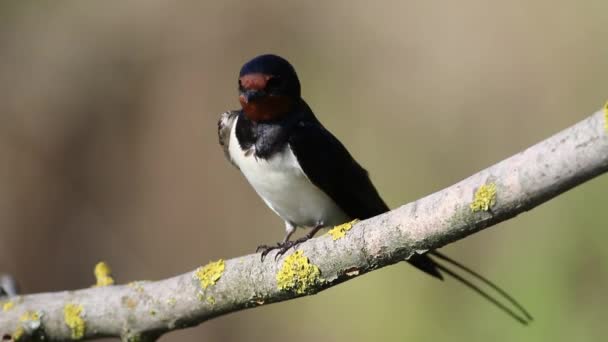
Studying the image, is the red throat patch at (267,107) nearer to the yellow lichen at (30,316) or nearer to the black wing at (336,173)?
the black wing at (336,173)

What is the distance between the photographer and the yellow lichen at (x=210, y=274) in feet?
6.89

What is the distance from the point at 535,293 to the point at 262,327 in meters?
1.41

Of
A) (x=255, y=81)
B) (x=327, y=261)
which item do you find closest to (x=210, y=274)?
(x=327, y=261)

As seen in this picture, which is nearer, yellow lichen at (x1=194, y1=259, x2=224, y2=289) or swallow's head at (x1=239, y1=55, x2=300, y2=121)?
yellow lichen at (x1=194, y1=259, x2=224, y2=289)

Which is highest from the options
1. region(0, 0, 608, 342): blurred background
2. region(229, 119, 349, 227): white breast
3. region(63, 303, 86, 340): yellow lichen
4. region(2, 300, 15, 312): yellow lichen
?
region(0, 0, 608, 342): blurred background

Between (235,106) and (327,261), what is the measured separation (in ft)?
8.79

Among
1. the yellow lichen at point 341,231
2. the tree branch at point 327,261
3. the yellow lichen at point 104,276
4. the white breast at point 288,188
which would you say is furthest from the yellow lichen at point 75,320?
the yellow lichen at point 341,231

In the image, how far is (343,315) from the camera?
3986mm

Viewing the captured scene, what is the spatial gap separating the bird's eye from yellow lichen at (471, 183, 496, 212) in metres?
1.09

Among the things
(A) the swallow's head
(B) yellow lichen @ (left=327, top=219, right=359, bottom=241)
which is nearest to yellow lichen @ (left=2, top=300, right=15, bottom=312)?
(A) the swallow's head

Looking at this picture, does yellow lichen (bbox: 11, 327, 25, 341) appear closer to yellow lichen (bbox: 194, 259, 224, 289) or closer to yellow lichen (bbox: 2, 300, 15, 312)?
yellow lichen (bbox: 2, 300, 15, 312)

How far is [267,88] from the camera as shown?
8.04ft

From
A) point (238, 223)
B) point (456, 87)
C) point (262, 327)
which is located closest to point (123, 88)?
point (238, 223)

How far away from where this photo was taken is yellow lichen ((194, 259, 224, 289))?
6.89ft
